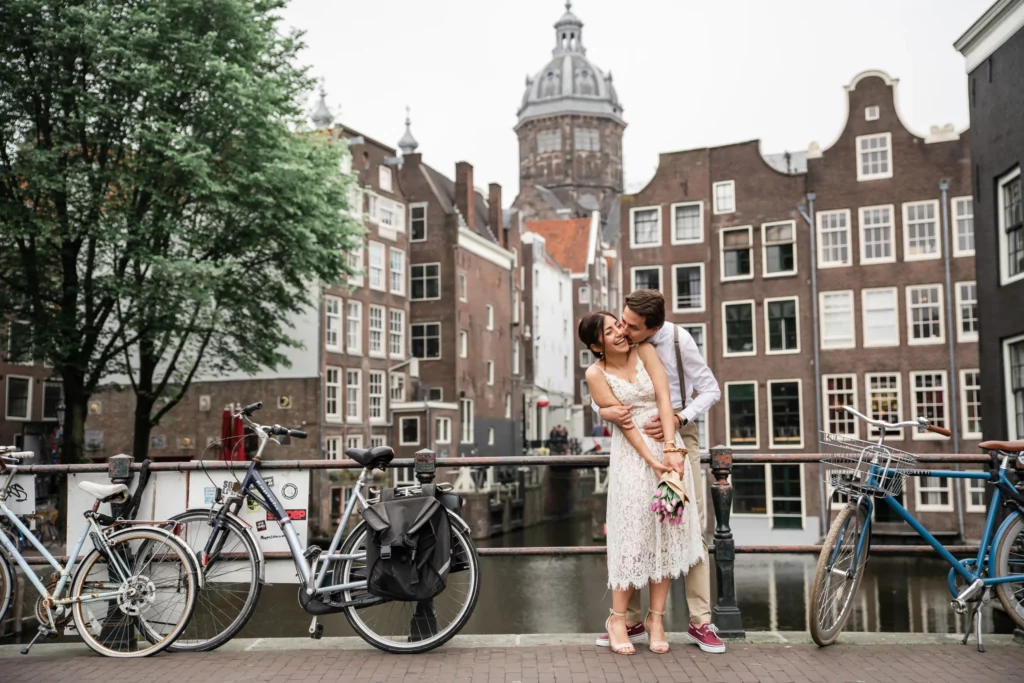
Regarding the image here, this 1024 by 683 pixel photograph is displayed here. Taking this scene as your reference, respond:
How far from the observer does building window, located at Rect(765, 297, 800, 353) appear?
3272 cm

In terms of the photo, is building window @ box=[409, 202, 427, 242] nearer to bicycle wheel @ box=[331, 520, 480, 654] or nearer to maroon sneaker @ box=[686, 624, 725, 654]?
bicycle wheel @ box=[331, 520, 480, 654]

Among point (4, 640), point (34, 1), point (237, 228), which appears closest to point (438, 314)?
point (237, 228)

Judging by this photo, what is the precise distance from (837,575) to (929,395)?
2873cm

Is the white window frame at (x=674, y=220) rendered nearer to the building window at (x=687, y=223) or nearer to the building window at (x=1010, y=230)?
the building window at (x=687, y=223)

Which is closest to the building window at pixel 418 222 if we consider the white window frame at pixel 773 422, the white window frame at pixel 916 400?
the white window frame at pixel 773 422

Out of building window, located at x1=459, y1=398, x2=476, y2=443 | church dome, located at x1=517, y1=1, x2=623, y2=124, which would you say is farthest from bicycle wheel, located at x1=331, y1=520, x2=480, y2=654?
church dome, located at x1=517, y1=1, x2=623, y2=124

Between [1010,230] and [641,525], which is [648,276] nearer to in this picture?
[1010,230]

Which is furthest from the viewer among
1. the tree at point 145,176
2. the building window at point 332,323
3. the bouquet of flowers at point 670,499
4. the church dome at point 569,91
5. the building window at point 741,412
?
the church dome at point 569,91

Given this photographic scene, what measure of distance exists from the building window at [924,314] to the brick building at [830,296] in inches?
1.7

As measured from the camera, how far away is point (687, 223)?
114 ft

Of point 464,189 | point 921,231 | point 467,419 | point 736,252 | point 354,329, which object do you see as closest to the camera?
point 921,231

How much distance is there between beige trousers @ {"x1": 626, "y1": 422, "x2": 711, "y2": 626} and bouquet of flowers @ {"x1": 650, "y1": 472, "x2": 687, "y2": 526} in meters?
0.26

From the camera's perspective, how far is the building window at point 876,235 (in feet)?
105

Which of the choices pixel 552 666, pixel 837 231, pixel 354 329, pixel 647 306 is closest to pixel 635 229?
pixel 837 231
